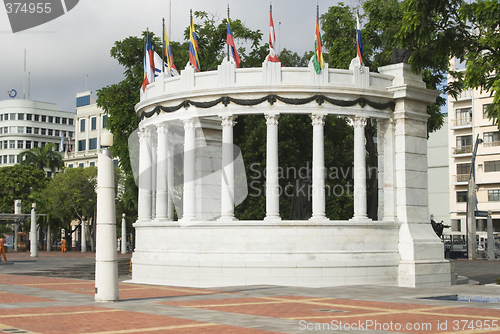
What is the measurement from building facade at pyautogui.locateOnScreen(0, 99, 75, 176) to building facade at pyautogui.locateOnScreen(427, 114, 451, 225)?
9212 cm

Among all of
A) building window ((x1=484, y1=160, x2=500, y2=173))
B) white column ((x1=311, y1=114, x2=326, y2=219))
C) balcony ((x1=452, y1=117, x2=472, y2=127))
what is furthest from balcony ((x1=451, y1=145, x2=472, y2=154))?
white column ((x1=311, y1=114, x2=326, y2=219))

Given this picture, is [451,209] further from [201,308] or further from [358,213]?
[201,308]

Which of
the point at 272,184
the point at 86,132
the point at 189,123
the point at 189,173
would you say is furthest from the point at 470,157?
the point at 86,132

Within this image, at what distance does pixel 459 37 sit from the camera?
1161 inches

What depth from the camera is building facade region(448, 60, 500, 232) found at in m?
92.1

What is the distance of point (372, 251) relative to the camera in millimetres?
30906

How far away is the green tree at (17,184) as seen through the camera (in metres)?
106

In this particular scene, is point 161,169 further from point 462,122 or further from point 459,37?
point 462,122

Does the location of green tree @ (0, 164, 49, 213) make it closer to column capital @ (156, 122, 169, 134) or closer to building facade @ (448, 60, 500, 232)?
building facade @ (448, 60, 500, 232)

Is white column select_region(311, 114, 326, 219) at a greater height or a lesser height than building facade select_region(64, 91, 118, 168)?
lesser

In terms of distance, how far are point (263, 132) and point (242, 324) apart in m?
31.8

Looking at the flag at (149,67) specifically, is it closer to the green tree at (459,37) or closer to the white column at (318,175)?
the white column at (318,175)

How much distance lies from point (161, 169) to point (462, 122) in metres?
75.4

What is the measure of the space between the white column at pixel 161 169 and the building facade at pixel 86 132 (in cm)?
9700
